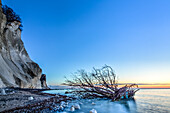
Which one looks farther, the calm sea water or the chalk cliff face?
the chalk cliff face

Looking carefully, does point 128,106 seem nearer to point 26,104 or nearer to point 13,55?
point 26,104

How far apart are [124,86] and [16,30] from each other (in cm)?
2664

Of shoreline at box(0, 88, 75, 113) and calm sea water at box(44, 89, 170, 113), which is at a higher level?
shoreline at box(0, 88, 75, 113)

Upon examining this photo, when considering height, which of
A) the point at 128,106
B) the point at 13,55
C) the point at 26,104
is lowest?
the point at 128,106

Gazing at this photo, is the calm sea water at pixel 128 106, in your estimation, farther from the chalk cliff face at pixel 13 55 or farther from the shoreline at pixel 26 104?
the chalk cliff face at pixel 13 55

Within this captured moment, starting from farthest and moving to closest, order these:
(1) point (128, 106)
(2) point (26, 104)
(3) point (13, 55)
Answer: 1. (3) point (13, 55)
2. (2) point (26, 104)
3. (1) point (128, 106)

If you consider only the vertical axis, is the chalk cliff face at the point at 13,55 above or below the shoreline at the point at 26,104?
above

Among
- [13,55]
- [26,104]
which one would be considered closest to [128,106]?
[26,104]

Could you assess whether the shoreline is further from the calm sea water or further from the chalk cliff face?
the chalk cliff face

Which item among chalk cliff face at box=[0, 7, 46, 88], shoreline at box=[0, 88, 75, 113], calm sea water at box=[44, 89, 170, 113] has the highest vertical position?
chalk cliff face at box=[0, 7, 46, 88]

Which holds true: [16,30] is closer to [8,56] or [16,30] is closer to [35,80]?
[8,56]

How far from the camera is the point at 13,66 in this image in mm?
18938

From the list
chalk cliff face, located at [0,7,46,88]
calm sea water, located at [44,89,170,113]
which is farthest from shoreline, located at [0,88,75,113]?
chalk cliff face, located at [0,7,46,88]

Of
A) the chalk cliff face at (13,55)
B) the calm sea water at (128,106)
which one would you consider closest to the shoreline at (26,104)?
the calm sea water at (128,106)
